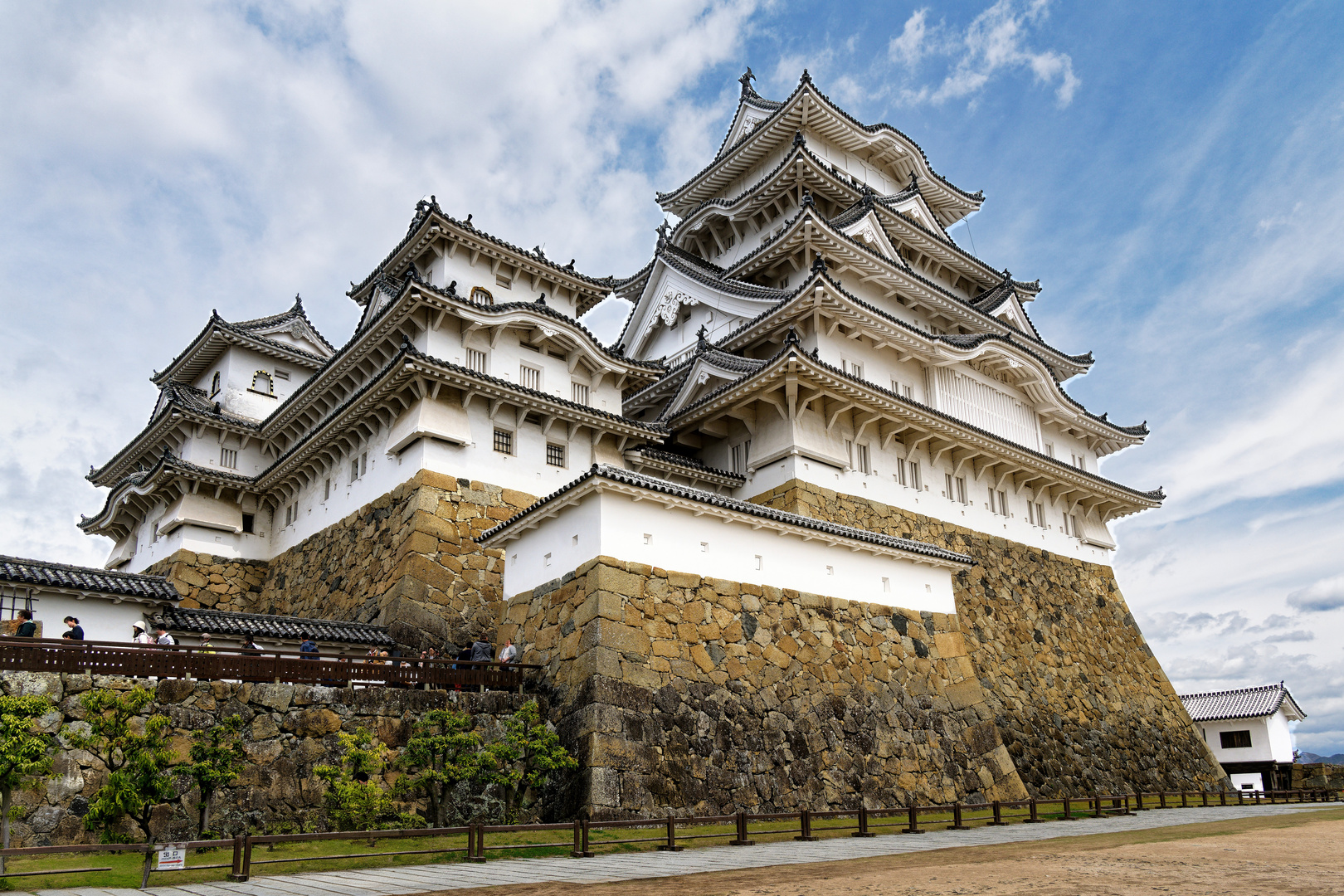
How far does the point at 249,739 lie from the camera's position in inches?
510

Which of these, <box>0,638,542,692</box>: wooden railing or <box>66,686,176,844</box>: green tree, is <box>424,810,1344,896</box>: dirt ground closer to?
<box>66,686,176,844</box>: green tree

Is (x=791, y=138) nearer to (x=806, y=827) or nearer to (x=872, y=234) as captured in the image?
(x=872, y=234)

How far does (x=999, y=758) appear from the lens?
A: 19.2 m

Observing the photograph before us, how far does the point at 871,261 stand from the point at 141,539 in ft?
78.8

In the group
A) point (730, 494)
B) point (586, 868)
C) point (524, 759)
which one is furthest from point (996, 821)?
point (730, 494)

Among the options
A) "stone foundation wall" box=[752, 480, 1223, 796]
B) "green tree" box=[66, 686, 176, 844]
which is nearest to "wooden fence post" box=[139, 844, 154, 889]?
"green tree" box=[66, 686, 176, 844]

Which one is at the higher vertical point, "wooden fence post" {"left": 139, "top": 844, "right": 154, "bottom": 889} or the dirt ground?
"wooden fence post" {"left": 139, "top": 844, "right": 154, "bottom": 889}

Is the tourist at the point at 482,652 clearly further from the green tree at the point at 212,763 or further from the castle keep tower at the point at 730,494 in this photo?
the green tree at the point at 212,763

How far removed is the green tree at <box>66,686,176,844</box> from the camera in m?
10.4

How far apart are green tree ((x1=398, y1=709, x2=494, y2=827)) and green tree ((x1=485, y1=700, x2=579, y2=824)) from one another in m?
0.29

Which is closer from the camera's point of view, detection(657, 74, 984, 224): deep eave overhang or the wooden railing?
the wooden railing

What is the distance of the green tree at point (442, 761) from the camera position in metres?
12.7

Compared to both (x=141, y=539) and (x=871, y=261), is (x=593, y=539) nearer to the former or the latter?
(x=871, y=261)

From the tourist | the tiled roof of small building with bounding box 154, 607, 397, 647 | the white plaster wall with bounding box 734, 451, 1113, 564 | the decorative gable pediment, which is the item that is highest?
the decorative gable pediment
